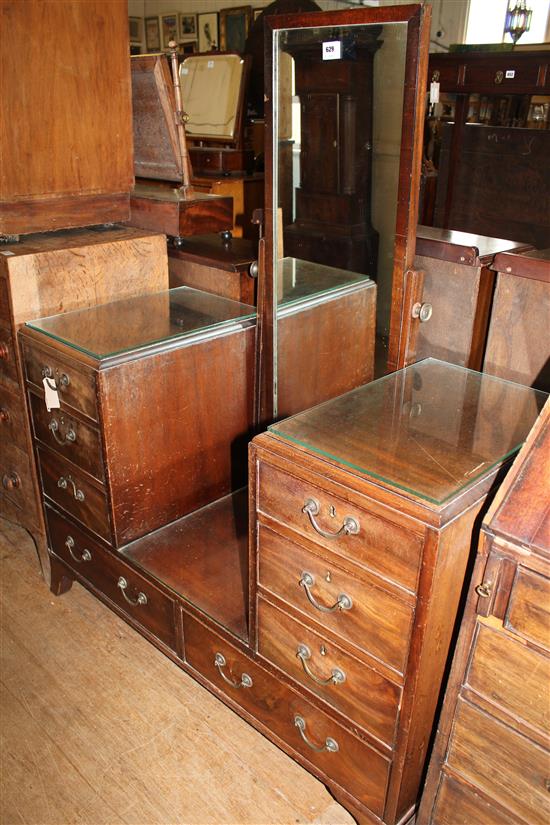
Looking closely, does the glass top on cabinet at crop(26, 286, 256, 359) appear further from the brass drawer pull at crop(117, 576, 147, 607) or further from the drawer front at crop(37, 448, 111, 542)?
the brass drawer pull at crop(117, 576, 147, 607)

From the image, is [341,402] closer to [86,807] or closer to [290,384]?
[290,384]

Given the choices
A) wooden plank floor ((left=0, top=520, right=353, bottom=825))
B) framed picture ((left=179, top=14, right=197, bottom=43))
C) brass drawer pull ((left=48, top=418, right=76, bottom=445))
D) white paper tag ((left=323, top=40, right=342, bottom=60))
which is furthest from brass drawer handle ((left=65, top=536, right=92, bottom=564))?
framed picture ((left=179, top=14, right=197, bottom=43))

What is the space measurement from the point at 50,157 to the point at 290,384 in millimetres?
948

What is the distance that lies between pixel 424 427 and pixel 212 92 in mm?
3611

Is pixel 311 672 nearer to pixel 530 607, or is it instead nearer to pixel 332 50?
pixel 530 607

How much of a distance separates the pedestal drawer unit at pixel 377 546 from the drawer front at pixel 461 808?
0.25 feet

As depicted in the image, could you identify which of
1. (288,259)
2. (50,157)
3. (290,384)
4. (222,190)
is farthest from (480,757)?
(222,190)

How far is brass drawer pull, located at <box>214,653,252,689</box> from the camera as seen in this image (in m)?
1.65

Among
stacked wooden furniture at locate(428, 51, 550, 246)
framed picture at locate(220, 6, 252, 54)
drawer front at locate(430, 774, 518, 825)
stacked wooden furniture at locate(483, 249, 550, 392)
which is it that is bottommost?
drawer front at locate(430, 774, 518, 825)

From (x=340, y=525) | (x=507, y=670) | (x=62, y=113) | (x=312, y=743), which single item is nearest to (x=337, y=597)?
(x=340, y=525)

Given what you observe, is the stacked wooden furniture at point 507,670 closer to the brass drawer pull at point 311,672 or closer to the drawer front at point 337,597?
the drawer front at point 337,597

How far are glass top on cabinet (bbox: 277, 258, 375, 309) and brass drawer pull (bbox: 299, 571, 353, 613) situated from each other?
0.78m

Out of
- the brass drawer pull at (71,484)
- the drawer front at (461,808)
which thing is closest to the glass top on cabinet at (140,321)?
the brass drawer pull at (71,484)

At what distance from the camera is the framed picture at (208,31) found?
5352mm
